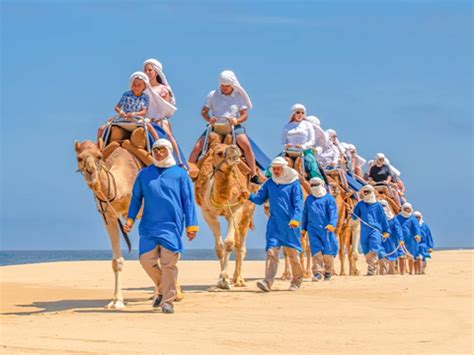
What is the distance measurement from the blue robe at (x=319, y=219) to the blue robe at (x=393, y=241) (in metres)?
5.08

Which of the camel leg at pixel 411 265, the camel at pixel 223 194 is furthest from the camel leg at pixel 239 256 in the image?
the camel leg at pixel 411 265

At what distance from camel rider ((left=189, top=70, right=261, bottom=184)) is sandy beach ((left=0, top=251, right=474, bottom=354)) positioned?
A: 2.61 meters

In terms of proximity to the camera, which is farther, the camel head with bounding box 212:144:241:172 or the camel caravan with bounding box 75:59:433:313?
the camel head with bounding box 212:144:241:172

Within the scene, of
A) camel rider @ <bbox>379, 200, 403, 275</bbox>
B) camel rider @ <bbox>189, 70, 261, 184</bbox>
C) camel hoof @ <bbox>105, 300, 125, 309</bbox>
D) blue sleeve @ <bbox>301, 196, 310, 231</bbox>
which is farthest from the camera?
camel rider @ <bbox>379, 200, 403, 275</bbox>

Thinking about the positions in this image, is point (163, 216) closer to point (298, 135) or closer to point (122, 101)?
point (122, 101)

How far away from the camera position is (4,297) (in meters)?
16.0

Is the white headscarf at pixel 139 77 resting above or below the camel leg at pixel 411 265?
above

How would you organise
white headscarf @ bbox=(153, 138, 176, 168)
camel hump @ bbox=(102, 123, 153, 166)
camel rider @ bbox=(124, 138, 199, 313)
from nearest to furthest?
camel rider @ bbox=(124, 138, 199, 313) < white headscarf @ bbox=(153, 138, 176, 168) < camel hump @ bbox=(102, 123, 153, 166)

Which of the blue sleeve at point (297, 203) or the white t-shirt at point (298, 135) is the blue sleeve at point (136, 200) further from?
the white t-shirt at point (298, 135)

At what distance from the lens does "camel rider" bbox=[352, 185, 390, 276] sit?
74.8 ft

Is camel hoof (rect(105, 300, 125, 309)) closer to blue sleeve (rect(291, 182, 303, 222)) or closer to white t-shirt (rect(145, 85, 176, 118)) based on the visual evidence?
white t-shirt (rect(145, 85, 176, 118))

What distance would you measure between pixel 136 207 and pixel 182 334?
9.43 ft

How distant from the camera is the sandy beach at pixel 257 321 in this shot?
970 centimetres

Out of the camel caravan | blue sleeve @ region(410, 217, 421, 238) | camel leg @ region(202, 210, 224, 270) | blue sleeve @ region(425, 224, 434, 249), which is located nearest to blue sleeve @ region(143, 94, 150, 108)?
the camel caravan
